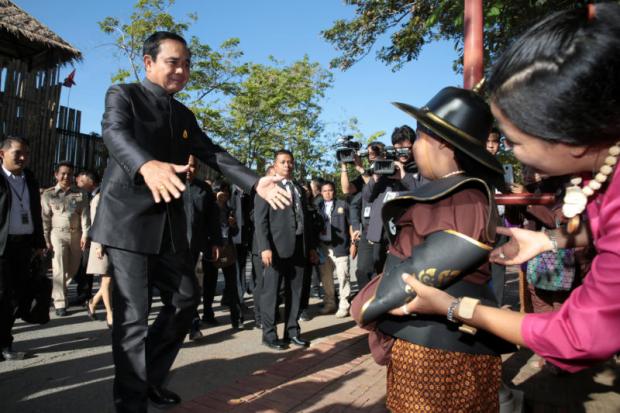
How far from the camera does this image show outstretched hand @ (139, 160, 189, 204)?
221 centimetres

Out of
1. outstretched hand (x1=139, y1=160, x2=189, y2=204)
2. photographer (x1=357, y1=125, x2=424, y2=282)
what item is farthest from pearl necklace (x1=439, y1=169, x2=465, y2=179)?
photographer (x1=357, y1=125, x2=424, y2=282)

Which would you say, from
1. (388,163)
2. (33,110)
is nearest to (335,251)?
(388,163)

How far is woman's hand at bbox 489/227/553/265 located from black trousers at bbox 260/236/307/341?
134 inches

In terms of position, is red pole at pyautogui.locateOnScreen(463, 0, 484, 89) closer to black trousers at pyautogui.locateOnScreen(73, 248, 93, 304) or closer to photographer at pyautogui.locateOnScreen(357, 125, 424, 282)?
photographer at pyautogui.locateOnScreen(357, 125, 424, 282)

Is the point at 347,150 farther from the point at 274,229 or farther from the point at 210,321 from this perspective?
the point at 210,321

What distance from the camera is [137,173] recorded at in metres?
2.47

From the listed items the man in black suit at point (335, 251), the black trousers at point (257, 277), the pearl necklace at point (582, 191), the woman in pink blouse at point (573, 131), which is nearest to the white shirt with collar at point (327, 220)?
the man in black suit at point (335, 251)

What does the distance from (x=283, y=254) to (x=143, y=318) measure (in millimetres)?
2379

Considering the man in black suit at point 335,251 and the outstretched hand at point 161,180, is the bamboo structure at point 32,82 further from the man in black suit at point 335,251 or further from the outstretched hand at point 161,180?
the outstretched hand at point 161,180

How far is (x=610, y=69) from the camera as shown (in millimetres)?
1045

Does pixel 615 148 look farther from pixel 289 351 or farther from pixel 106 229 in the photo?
pixel 289 351

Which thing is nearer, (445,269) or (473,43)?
(445,269)

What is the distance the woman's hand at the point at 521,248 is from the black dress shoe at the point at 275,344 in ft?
11.2

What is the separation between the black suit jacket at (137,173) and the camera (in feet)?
8.66
